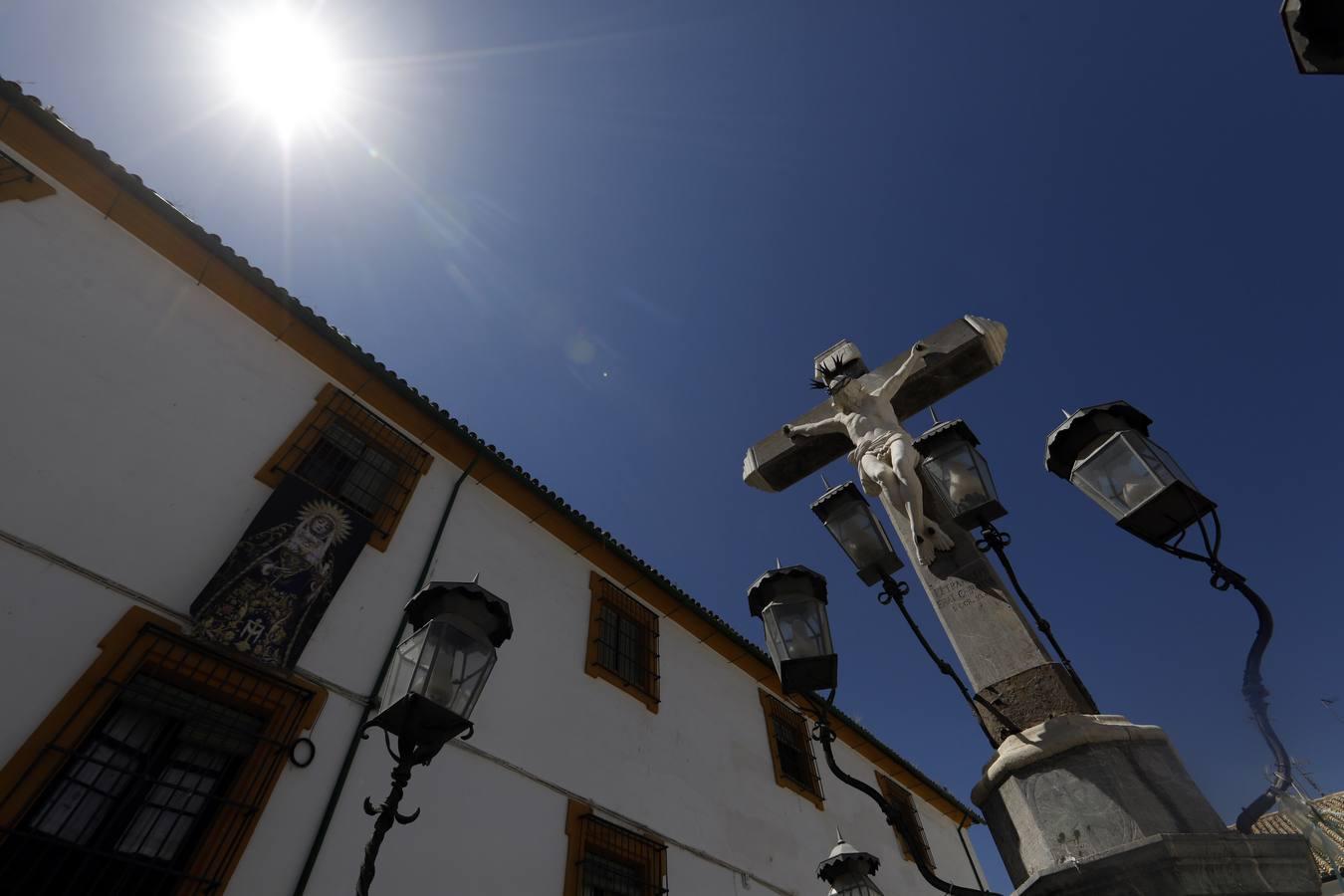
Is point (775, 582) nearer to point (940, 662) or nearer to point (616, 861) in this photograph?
point (940, 662)

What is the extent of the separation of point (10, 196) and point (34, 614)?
3698mm

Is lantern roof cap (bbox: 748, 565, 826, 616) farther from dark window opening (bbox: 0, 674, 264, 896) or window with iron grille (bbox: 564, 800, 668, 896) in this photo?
window with iron grille (bbox: 564, 800, 668, 896)

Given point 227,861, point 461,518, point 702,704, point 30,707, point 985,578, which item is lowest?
point 227,861

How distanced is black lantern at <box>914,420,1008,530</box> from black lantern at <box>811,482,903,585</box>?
367 mm

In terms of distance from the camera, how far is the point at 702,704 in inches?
368

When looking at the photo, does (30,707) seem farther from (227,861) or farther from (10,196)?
(10,196)

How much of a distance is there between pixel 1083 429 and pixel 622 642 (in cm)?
686

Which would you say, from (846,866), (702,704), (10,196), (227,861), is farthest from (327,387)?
(846,866)

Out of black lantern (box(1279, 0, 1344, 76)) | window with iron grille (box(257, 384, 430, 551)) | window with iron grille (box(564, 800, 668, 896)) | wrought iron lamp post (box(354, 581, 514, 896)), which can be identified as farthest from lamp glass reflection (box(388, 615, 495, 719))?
window with iron grille (box(564, 800, 668, 896))

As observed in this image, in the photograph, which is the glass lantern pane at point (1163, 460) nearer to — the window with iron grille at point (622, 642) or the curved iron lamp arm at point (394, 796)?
A: the curved iron lamp arm at point (394, 796)

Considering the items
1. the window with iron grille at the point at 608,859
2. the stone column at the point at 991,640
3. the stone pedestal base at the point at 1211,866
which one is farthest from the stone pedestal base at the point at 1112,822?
the window with iron grille at the point at 608,859

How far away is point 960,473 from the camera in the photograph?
3.21 meters

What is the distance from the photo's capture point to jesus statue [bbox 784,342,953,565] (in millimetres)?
3408

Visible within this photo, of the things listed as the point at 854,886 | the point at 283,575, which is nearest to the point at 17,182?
the point at 283,575
